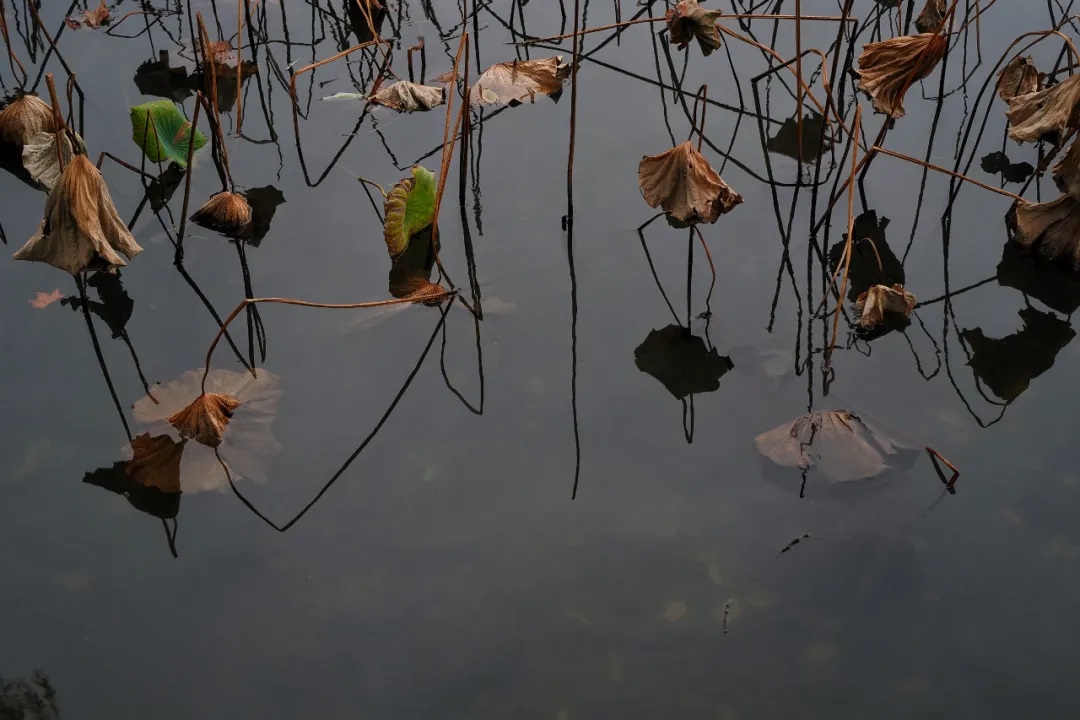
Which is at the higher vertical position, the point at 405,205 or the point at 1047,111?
the point at 1047,111

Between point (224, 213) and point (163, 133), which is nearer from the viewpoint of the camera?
point (224, 213)

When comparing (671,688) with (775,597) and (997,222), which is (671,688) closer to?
(775,597)

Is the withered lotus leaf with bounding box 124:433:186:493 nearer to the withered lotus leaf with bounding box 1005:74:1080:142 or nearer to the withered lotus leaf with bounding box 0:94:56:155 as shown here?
the withered lotus leaf with bounding box 0:94:56:155

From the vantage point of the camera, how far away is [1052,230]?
5.92 feet

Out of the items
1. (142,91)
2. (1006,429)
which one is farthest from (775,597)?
(142,91)

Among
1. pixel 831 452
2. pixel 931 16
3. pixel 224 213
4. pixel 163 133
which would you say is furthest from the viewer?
pixel 931 16

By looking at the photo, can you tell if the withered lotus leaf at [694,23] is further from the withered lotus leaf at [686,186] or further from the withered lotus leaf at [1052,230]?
the withered lotus leaf at [1052,230]

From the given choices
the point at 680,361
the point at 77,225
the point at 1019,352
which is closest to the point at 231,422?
the point at 77,225

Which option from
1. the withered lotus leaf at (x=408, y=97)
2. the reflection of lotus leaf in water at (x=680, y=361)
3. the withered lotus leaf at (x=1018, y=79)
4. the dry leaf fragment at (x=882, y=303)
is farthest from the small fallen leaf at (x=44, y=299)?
the withered lotus leaf at (x=1018, y=79)

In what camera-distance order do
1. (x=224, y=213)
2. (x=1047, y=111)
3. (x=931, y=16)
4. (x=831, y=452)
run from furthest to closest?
(x=931, y=16), (x=224, y=213), (x=1047, y=111), (x=831, y=452)

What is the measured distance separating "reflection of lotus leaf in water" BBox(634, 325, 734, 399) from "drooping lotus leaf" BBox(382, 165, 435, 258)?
0.49 meters

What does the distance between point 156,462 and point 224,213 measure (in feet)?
1.98

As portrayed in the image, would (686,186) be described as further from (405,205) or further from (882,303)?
(405,205)

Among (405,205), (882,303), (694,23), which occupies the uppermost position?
(694,23)
